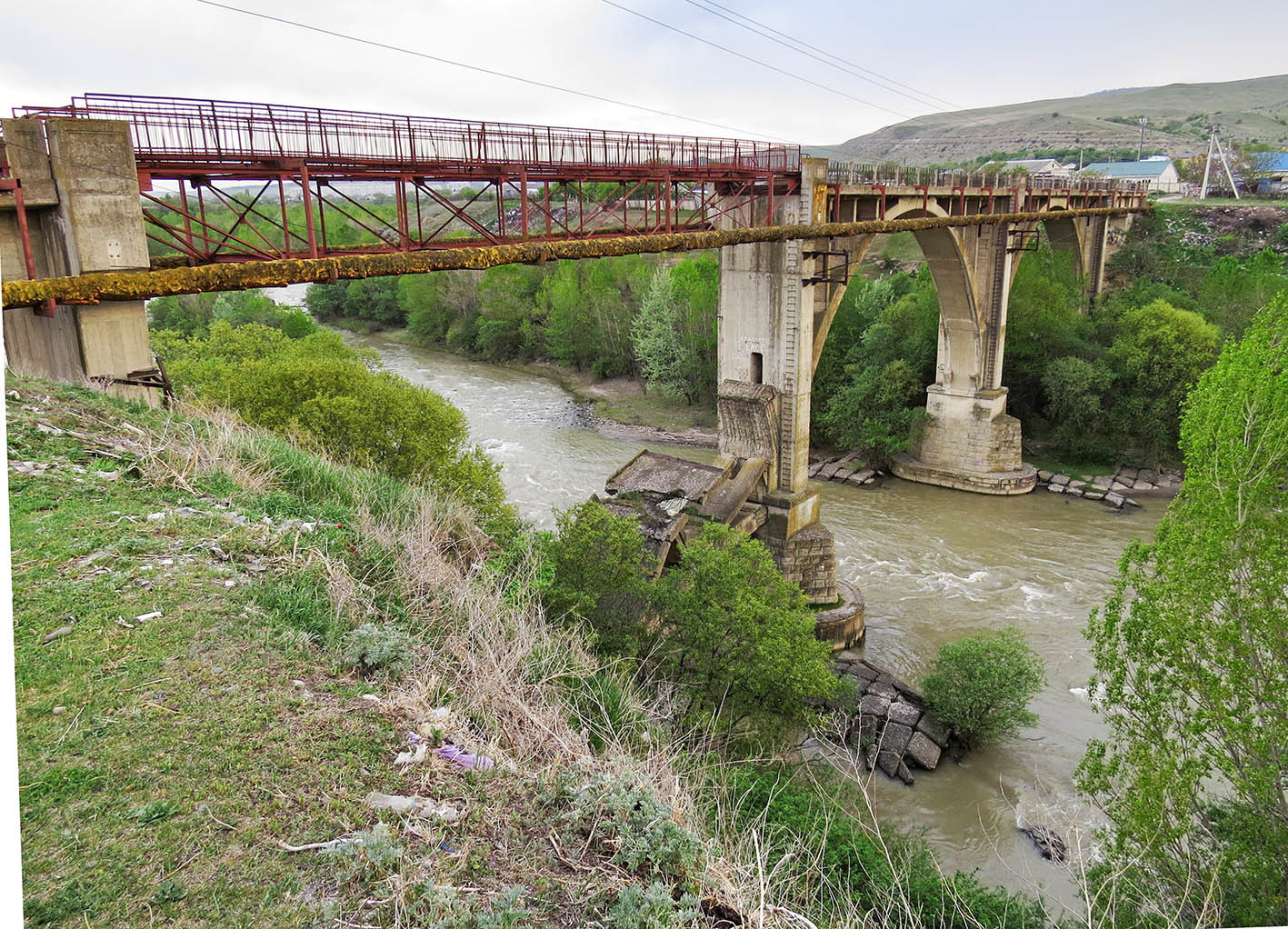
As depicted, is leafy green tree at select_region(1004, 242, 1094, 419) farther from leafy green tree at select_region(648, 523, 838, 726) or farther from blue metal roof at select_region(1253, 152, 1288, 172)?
blue metal roof at select_region(1253, 152, 1288, 172)

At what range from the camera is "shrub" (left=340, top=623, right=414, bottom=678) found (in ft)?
20.5

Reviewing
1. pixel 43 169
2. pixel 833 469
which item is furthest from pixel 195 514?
pixel 833 469

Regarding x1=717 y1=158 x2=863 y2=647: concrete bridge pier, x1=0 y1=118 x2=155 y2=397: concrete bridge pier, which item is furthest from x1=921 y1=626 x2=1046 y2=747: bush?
x1=0 y1=118 x2=155 y2=397: concrete bridge pier

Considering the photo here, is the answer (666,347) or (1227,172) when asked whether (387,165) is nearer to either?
(666,347)

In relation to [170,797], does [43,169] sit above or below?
above

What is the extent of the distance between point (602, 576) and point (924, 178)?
1765cm

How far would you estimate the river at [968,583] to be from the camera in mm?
13812

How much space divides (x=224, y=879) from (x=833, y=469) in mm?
30669

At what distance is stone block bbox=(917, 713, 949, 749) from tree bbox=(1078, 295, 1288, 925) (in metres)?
5.64

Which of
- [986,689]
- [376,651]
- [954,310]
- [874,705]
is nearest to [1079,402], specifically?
[954,310]

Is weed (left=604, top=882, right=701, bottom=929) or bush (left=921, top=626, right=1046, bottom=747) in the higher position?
weed (left=604, top=882, right=701, bottom=929)

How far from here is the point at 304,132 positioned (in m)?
10.7

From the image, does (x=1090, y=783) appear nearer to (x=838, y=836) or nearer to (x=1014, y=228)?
(x=838, y=836)

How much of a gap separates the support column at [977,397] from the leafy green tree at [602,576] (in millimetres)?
21810
